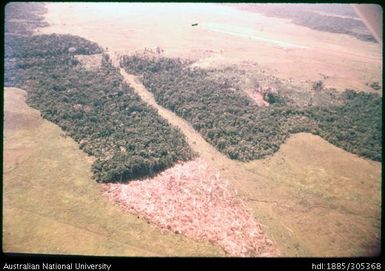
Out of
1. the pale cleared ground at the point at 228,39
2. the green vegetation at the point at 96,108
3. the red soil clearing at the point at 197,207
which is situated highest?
the pale cleared ground at the point at 228,39

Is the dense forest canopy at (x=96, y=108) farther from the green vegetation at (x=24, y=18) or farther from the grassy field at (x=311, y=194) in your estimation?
the grassy field at (x=311, y=194)

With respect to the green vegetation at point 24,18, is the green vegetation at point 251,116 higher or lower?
lower

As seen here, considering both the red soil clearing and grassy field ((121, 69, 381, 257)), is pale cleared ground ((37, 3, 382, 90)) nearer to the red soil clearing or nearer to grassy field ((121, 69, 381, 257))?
grassy field ((121, 69, 381, 257))

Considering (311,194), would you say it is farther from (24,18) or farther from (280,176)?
(24,18)

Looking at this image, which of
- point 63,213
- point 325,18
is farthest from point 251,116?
point 325,18

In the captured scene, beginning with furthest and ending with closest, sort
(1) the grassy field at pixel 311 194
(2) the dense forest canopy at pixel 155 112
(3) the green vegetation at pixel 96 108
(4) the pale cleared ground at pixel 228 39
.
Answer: (4) the pale cleared ground at pixel 228 39 → (2) the dense forest canopy at pixel 155 112 → (3) the green vegetation at pixel 96 108 → (1) the grassy field at pixel 311 194

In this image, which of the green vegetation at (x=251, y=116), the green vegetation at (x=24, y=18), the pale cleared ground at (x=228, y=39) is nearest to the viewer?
the green vegetation at (x=251, y=116)

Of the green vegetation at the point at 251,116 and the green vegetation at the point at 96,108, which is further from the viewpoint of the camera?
the green vegetation at the point at 251,116

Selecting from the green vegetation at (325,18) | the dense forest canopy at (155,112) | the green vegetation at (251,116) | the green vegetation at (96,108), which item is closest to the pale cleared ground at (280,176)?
the green vegetation at (251,116)
